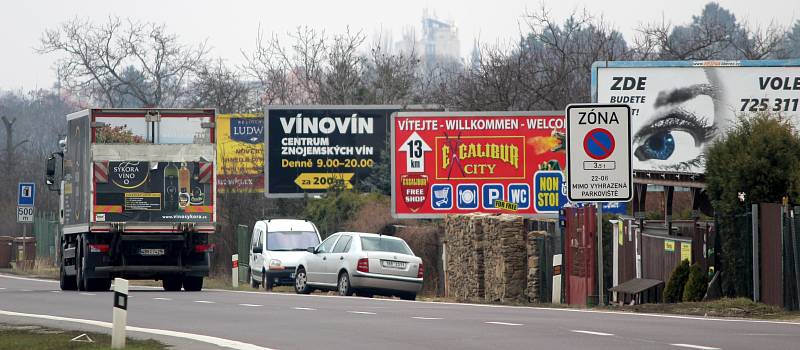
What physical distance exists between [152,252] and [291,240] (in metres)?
8.06

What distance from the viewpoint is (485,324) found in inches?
739

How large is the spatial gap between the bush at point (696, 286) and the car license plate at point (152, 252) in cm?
1247

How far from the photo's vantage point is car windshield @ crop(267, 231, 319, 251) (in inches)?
1570

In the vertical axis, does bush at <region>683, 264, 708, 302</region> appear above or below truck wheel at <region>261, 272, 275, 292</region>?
above

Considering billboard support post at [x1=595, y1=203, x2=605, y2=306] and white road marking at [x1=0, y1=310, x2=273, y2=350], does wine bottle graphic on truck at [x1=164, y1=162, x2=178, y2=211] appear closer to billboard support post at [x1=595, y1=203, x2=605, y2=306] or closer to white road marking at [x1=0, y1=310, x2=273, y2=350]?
white road marking at [x1=0, y1=310, x2=273, y2=350]

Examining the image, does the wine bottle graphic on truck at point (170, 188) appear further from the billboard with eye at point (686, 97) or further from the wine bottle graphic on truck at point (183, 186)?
the billboard with eye at point (686, 97)

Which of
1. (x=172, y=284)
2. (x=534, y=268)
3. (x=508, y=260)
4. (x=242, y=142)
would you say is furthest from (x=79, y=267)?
(x=242, y=142)

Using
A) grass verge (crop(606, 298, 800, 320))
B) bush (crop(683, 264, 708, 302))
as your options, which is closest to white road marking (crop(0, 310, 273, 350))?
grass verge (crop(606, 298, 800, 320))

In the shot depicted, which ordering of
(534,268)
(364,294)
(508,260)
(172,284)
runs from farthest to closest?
1. (172,284)
2. (364,294)
3. (508,260)
4. (534,268)

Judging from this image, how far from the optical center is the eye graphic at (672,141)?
4003cm

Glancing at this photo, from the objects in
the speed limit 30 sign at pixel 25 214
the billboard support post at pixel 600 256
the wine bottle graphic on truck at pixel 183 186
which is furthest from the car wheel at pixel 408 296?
the speed limit 30 sign at pixel 25 214

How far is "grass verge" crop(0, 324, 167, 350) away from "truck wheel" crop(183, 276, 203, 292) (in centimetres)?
1424

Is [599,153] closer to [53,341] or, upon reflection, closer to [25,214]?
[53,341]

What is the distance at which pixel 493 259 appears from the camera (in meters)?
31.7
